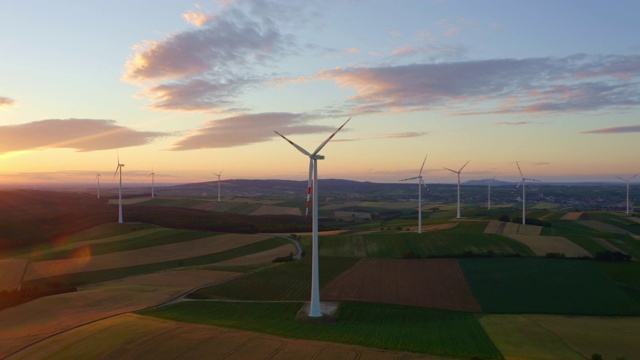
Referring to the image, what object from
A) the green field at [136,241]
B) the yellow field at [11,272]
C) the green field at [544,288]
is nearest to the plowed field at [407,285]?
the green field at [544,288]

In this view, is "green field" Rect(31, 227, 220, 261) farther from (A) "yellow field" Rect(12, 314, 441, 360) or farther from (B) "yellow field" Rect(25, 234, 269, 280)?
(A) "yellow field" Rect(12, 314, 441, 360)

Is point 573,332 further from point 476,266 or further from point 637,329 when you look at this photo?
point 476,266

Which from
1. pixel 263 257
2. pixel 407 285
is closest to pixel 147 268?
pixel 263 257

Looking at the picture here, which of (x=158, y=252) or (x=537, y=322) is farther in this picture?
(x=158, y=252)

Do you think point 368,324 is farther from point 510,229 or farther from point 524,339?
point 510,229

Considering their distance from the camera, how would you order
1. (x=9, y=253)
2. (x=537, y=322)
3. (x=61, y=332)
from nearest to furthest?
(x=61, y=332) < (x=537, y=322) < (x=9, y=253)

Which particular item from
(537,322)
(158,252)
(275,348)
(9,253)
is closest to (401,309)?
(537,322)

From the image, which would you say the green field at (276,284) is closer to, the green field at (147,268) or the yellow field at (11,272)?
the green field at (147,268)
